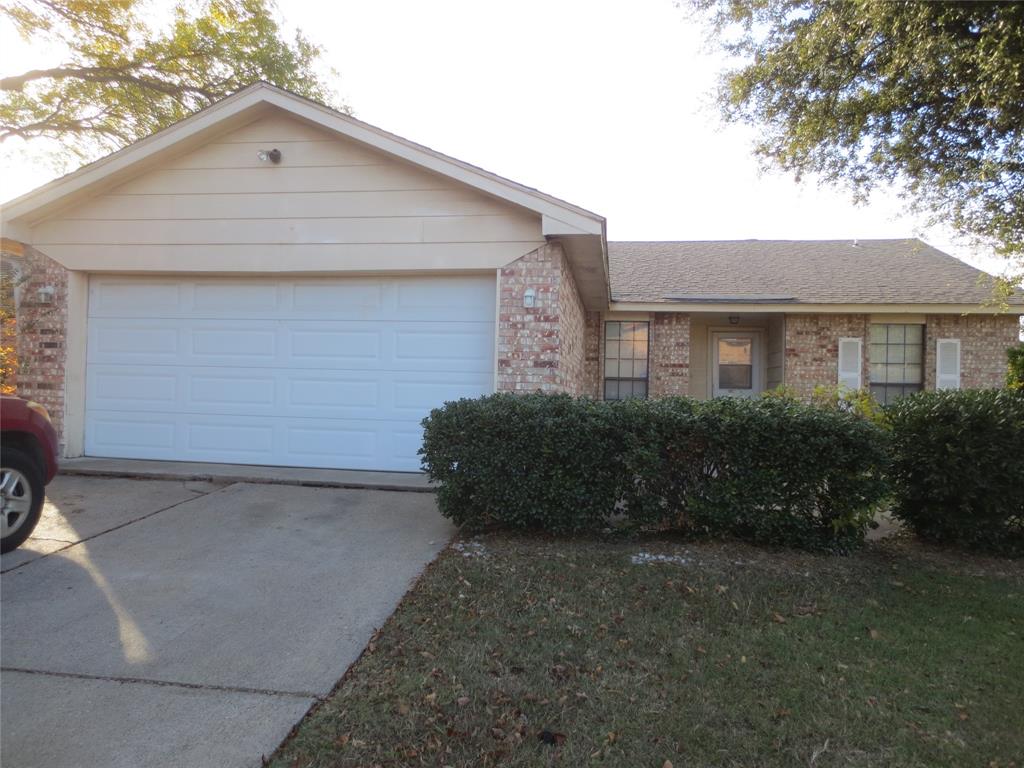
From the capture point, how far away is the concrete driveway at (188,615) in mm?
2721

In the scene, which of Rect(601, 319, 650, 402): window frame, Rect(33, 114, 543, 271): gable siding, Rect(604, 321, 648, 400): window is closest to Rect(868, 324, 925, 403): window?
Rect(601, 319, 650, 402): window frame

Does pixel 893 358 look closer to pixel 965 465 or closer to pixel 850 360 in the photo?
pixel 850 360

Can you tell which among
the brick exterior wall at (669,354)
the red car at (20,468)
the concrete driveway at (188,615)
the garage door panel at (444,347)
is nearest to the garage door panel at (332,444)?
the garage door panel at (444,347)

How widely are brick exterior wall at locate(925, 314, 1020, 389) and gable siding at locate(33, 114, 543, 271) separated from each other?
30.3 ft

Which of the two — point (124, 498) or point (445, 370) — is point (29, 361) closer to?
point (124, 498)

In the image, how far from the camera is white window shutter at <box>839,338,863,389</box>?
12.4 meters

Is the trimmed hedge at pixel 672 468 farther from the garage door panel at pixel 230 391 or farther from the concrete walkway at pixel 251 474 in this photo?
the garage door panel at pixel 230 391

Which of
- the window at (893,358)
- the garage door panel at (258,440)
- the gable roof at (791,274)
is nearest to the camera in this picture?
the garage door panel at (258,440)

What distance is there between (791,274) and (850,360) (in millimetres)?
2356

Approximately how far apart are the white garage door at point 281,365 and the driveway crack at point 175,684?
4568 mm

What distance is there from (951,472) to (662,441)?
2.46m

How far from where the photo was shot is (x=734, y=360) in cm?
1376

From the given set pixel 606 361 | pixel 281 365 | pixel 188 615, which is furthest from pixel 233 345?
pixel 606 361

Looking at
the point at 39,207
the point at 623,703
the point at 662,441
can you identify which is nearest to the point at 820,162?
the point at 662,441
